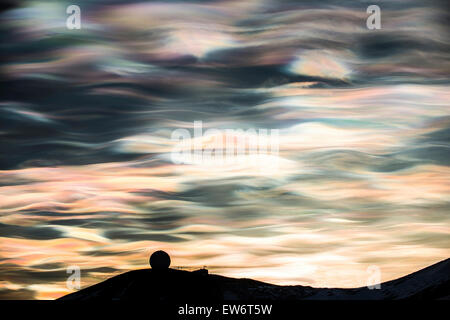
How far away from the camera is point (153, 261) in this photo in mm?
106438
